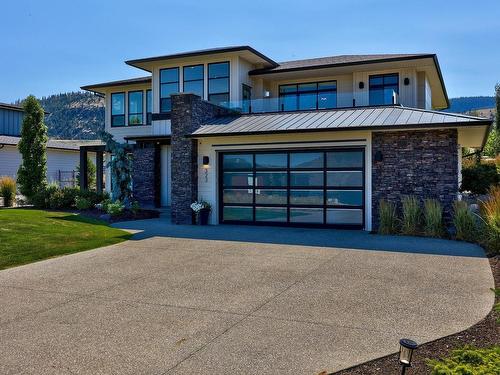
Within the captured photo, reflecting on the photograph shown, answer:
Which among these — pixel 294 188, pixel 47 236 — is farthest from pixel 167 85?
pixel 47 236

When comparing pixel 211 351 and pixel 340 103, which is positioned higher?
pixel 340 103

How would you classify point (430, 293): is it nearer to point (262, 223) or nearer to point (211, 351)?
point (211, 351)

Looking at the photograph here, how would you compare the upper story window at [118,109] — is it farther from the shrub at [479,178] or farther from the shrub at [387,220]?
the shrub at [479,178]

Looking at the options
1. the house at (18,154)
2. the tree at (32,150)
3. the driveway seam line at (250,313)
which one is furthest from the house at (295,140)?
the house at (18,154)

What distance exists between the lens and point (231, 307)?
6.21 meters

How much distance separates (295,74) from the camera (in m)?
21.8

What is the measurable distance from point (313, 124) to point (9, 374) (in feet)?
40.4

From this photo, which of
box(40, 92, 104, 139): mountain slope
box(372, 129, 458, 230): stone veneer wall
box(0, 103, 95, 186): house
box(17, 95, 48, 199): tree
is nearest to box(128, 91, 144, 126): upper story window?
box(17, 95, 48, 199): tree

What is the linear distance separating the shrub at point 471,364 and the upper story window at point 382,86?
53.0ft

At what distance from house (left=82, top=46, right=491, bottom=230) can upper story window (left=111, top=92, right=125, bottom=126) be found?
13.5 feet

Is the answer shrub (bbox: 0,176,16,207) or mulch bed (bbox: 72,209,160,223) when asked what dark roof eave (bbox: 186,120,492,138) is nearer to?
mulch bed (bbox: 72,209,160,223)

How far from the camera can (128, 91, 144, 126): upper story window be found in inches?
1036

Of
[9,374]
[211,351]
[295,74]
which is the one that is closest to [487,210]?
[211,351]

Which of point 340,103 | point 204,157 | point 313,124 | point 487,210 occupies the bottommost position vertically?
point 487,210
